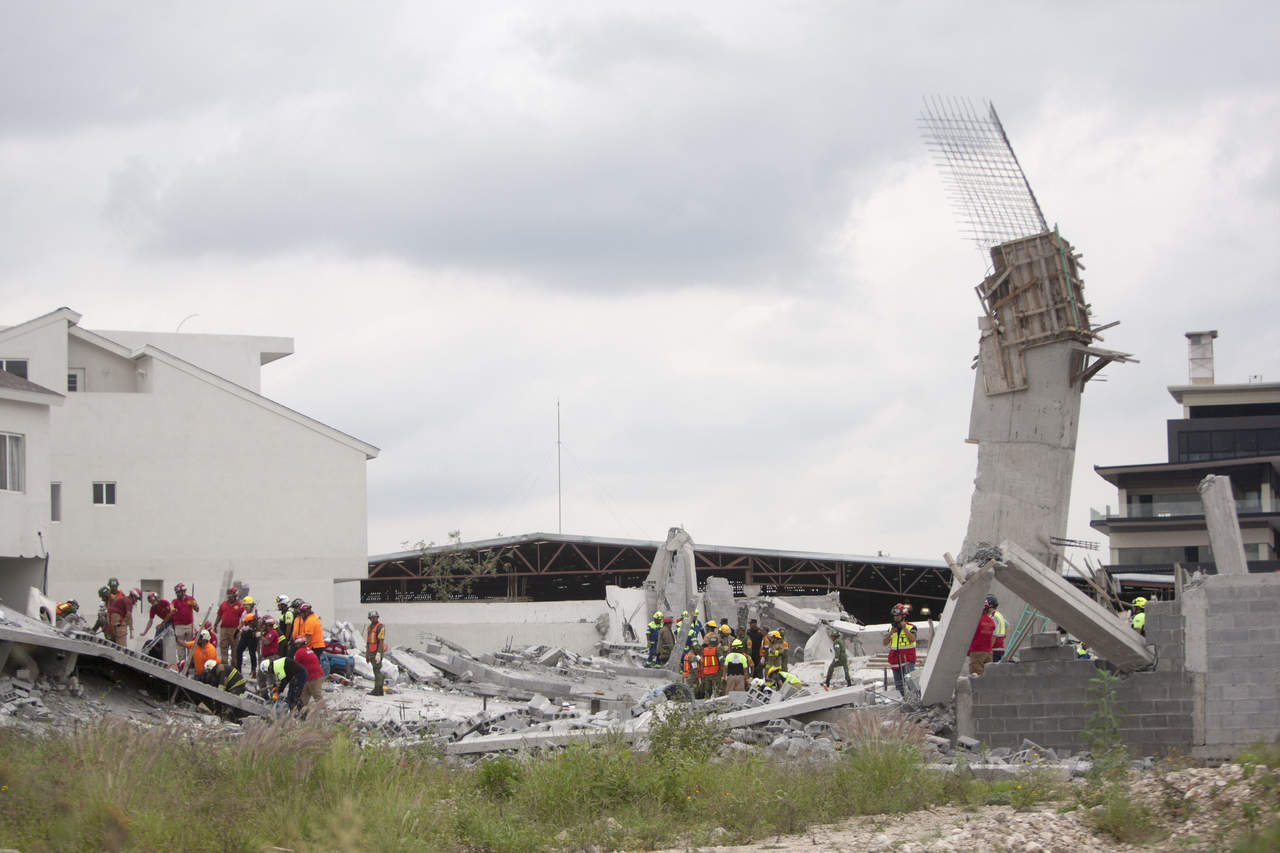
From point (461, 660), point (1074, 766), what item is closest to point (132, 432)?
point (461, 660)

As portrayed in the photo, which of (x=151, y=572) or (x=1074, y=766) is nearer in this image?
(x=1074, y=766)

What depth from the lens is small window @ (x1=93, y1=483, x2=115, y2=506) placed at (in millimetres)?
32531

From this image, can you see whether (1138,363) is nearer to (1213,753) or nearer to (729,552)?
(1213,753)

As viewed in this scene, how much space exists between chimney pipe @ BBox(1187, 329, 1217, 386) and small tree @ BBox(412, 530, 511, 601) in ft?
113

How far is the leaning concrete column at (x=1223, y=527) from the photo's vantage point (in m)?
17.5

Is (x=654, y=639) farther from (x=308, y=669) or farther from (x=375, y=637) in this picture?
(x=308, y=669)

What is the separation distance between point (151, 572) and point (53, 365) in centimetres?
526

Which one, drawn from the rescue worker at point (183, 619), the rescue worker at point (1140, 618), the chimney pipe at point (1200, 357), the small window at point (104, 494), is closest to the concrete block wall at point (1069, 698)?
the rescue worker at point (1140, 618)

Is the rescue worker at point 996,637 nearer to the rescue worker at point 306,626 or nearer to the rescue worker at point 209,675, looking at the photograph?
the rescue worker at point 306,626

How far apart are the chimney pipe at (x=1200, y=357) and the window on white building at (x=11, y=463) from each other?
52.9 metres

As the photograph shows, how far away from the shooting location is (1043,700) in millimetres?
16781

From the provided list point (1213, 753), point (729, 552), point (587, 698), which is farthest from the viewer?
point (729, 552)

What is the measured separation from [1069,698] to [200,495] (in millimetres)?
23023

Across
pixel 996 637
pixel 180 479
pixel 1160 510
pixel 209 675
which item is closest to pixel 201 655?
pixel 209 675
